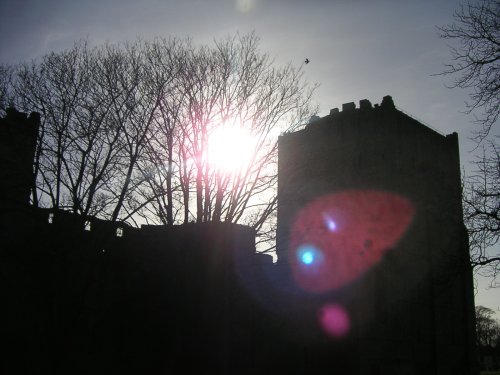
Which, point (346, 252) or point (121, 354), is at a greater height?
point (346, 252)

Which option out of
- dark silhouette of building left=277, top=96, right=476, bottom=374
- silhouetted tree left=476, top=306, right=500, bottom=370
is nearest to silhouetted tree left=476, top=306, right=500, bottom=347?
silhouetted tree left=476, top=306, right=500, bottom=370

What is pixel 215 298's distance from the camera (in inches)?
708

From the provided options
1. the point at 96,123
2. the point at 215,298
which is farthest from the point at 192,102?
the point at 215,298

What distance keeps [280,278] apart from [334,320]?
11.7 feet

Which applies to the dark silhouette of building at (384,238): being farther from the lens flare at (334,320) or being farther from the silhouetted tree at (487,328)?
the silhouetted tree at (487,328)

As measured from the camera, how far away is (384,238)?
30.8m

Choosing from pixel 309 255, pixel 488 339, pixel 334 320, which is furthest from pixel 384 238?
pixel 488 339

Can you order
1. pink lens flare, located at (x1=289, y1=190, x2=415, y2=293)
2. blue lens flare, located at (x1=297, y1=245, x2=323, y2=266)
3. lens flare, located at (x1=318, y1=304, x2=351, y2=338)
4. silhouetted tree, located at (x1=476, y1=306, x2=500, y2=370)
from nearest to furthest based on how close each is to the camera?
1. lens flare, located at (x1=318, y1=304, x2=351, y2=338)
2. blue lens flare, located at (x1=297, y1=245, x2=323, y2=266)
3. pink lens flare, located at (x1=289, y1=190, x2=415, y2=293)
4. silhouetted tree, located at (x1=476, y1=306, x2=500, y2=370)

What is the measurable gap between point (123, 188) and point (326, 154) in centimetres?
2058

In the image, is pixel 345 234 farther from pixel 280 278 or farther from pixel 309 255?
pixel 280 278

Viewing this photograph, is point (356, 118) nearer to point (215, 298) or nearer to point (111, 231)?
point (215, 298)

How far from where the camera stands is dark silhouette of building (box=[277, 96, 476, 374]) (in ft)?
92.3

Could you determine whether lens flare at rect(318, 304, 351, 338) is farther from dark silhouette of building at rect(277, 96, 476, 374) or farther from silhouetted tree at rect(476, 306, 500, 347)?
silhouetted tree at rect(476, 306, 500, 347)

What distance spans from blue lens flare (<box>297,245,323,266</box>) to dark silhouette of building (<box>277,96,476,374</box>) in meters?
0.06
